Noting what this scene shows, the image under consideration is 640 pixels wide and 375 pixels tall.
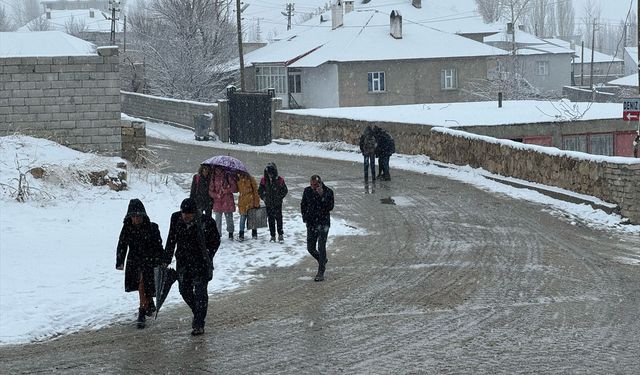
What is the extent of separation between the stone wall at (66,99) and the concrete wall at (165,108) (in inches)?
634

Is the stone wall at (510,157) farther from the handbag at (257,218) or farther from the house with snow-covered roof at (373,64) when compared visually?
the house with snow-covered roof at (373,64)

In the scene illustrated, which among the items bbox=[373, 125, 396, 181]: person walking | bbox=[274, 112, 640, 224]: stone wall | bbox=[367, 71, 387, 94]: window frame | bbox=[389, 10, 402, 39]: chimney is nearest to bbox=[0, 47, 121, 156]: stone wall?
bbox=[373, 125, 396, 181]: person walking

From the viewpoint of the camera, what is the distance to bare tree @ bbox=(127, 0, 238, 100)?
5747 cm

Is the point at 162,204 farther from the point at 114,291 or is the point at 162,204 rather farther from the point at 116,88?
the point at 114,291

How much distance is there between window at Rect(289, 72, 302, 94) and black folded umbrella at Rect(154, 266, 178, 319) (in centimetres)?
5091

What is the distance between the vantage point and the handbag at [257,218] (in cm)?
1648

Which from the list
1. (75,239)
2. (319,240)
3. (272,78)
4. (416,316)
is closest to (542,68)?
(272,78)

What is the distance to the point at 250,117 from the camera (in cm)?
3741

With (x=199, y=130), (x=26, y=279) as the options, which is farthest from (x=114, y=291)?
(x=199, y=130)

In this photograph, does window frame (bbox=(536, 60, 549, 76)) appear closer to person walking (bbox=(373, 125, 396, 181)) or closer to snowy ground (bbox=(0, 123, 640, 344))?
snowy ground (bbox=(0, 123, 640, 344))

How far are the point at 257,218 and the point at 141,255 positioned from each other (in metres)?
5.64

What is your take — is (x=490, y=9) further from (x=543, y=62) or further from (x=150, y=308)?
(x=150, y=308)

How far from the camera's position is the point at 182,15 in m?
59.0

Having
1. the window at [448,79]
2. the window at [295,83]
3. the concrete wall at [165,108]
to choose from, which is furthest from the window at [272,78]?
the concrete wall at [165,108]
